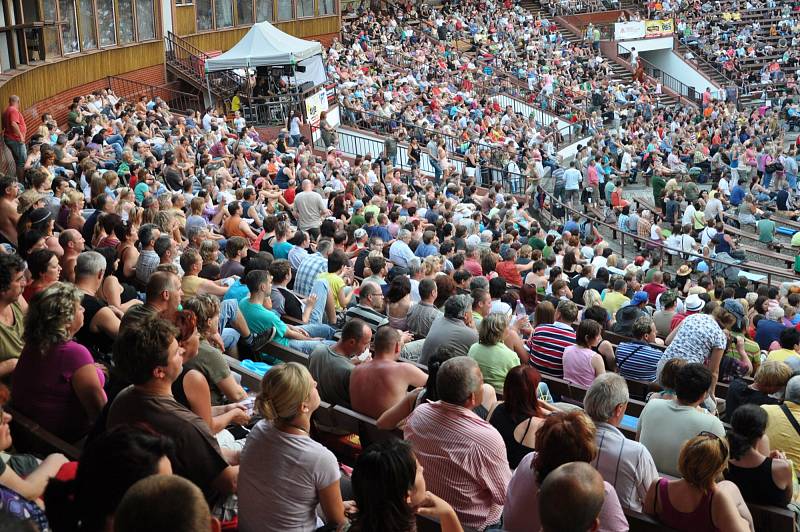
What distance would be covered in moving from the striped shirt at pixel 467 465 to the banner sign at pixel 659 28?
1518 inches

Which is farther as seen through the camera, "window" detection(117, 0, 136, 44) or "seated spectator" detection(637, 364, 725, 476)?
"window" detection(117, 0, 136, 44)

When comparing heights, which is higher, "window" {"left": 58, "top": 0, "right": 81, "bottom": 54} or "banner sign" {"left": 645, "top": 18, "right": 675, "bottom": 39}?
"window" {"left": 58, "top": 0, "right": 81, "bottom": 54}

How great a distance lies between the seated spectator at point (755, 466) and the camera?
5.30m

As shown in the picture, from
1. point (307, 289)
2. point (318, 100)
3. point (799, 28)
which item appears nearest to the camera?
point (307, 289)

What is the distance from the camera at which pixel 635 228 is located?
19609 mm

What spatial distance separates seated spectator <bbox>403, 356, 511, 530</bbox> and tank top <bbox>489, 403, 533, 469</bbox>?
0.35 metres

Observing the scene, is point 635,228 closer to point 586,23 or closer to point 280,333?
point 280,333

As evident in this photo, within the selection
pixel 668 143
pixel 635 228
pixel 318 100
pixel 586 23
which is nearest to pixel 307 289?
pixel 635 228

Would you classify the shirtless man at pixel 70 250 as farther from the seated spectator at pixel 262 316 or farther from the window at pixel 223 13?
the window at pixel 223 13

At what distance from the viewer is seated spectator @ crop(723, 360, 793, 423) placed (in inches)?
268

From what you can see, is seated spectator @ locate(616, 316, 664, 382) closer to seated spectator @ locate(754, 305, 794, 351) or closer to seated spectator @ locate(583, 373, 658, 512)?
seated spectator @ locate(754, 305, 794, 351)

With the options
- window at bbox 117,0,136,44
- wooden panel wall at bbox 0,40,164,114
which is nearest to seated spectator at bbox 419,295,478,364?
wooden panel wall at bbox 0,40,164,114

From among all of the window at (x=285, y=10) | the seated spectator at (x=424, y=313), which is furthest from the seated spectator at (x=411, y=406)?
the window at (x=285, y=10)

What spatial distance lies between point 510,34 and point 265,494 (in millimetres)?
35641
